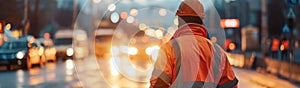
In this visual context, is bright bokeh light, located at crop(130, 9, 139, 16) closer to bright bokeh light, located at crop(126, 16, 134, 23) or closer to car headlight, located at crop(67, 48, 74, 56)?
bright bokeh light, located at crop(126, 16, 134, 23)

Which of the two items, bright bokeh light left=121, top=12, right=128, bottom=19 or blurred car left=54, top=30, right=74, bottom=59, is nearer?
bright bokeh light left=121, top=12, right=128, bottom=19

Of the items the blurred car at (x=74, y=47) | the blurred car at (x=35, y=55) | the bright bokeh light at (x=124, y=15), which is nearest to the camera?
the bright bokeh light at (x=124, y=15)

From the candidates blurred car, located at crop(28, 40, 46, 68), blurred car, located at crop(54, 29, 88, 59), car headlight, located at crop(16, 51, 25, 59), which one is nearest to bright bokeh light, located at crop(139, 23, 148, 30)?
car headlight, located at crop(16, 51, 25, 59)

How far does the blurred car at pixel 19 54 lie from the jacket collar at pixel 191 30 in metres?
24.8

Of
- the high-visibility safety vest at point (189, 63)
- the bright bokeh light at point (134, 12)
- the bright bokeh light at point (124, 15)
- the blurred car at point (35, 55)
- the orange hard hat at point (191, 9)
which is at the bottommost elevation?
the blurred car at point (35, 55)

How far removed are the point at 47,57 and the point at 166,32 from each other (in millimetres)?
30258

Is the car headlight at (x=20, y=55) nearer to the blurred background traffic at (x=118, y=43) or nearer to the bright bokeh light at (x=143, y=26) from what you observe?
the blurred background traffic at (x=118, y=43)

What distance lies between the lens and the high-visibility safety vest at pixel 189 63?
12.8 ft

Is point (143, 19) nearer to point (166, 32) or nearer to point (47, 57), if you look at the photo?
point (166, 32)

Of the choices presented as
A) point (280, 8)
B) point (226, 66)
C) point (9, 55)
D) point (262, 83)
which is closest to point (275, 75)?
A: point (262, 83)

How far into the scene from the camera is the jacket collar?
4086 millimetres

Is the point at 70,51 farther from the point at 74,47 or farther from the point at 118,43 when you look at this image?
the point at 118,43

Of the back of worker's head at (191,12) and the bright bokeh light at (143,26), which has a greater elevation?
the back of worker's head at (191,12)

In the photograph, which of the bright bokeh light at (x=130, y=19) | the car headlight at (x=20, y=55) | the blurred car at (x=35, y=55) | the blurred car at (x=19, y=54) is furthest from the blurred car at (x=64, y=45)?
the bright bokeh light at (x=130, y=19)
